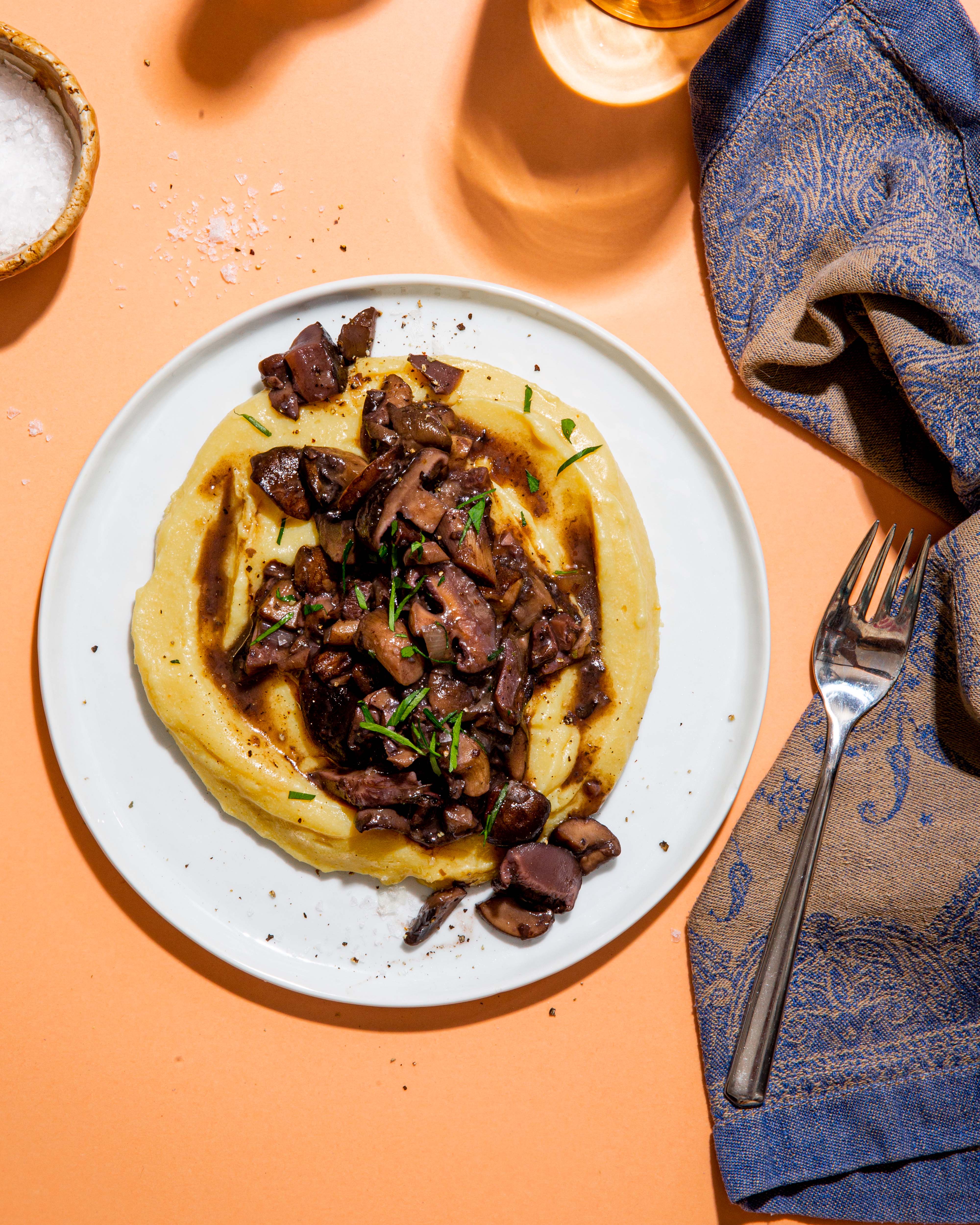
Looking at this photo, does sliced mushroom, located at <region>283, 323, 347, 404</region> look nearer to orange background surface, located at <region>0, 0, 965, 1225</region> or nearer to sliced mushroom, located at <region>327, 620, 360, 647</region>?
orange background surface, located at <region>0, 0, 965, 1225</region>

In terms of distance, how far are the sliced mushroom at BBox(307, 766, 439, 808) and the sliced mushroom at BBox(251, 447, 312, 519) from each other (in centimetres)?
116

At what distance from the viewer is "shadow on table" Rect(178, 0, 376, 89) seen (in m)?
3.95

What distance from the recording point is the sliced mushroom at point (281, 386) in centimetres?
337

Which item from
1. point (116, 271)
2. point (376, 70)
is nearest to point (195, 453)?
point (116, 271)

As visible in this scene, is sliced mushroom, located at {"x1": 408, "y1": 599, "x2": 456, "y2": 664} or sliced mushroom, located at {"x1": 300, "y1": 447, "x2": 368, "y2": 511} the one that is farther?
sliced mushroom, located at {"x1": 300, "y1": 447, "x2": 368, "y2": 511}

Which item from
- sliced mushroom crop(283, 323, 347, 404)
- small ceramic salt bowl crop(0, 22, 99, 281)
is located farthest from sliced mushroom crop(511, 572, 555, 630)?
small ceramic salt bowl crop(0, 22, 99, 281)

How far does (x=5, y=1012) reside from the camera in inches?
153

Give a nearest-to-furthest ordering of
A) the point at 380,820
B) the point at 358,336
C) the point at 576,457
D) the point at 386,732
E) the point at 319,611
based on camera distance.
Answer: the point at 386,732
the point at 380,820
the point at 319,611
the point at 576,457
the point at 358,336

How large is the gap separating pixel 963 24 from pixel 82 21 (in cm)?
429

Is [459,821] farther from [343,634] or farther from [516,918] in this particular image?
[343,634]

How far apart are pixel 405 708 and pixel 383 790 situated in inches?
15.1

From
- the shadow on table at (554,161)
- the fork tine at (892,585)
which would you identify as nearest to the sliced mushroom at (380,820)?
the fork tine at (892,585)

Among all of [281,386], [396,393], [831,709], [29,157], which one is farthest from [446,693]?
[29,157]

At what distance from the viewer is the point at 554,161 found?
13.0 ft
